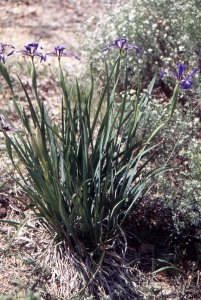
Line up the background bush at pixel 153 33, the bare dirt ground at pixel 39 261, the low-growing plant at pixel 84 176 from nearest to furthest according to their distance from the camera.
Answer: the low-growing plant at pixel 84 176 → the bare dirt ground at pixel 39 261 → the background bush at pixel 153 33

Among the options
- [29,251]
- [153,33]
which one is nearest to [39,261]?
[29,251]

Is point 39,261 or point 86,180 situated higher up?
point 86,180

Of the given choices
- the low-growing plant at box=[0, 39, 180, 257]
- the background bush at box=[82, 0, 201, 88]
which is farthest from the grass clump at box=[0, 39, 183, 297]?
the background bush at box=[82, 0, 201, 88]

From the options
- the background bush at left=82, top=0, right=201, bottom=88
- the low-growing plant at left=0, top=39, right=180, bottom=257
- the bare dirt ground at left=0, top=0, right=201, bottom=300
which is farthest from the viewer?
the background bush at left=82, top=0, right=201, bottom=88

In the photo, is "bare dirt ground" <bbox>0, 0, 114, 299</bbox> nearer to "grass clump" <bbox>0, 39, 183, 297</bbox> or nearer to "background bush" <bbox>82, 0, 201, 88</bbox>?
"grass clump" <bbox>0, 39, 183, 297</bbox>

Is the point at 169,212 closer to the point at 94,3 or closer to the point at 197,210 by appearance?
the point at 197,210

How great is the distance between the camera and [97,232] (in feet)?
8.34

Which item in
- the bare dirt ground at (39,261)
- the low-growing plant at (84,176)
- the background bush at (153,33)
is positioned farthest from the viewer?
the background bush at (153,33)

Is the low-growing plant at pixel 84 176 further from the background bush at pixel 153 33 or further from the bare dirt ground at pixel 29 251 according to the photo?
the background bush at pixel 153 33

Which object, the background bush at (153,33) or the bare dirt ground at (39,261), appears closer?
the bare dirt ground at (39,261)

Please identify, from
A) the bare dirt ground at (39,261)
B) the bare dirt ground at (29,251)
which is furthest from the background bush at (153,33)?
the bare dirt ground at (39,261)

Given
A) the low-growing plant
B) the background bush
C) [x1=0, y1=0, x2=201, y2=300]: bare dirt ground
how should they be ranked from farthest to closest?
1. the background bush
2. [x1=0, y1=0, x2=201, y2=300]: bare dirt ground
3. the low-growing plant

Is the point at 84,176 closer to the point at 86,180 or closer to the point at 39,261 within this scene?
the point at 86,180

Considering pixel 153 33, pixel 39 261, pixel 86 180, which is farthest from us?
pixel 153 33
